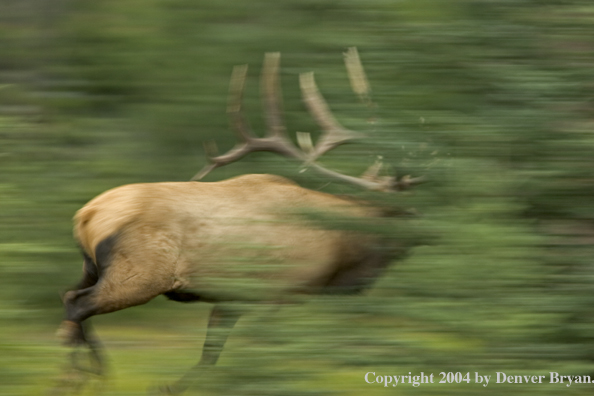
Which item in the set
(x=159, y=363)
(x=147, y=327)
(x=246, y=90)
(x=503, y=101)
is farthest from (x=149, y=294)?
(x=503, y=101)

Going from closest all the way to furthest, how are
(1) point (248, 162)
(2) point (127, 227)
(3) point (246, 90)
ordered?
(3) point (246, 90), (1) point (248, 162), (2) point (127, 227)

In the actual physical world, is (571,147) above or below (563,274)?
above

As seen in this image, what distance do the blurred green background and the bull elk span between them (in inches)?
2.7

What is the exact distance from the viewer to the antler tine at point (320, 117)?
2031mm

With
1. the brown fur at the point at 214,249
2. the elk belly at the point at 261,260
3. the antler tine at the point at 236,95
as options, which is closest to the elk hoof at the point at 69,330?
the brown fur at the point at 214,249

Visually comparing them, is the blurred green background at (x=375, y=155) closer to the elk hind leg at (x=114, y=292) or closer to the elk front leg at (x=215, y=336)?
the elk front leg at (x=215, y=336)

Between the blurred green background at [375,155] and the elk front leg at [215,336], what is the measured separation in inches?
1.7

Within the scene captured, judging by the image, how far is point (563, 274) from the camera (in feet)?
7.04

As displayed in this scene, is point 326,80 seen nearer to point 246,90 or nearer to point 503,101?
point 246,90

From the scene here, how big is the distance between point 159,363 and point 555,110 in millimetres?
1493

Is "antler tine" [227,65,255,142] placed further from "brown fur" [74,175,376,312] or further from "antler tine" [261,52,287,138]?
"brown fur" [74,175,376,312]

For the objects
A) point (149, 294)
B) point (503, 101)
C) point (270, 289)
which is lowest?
point (149, 294)

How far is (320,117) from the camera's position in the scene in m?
2.17

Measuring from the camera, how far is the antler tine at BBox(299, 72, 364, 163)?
2031 mm
